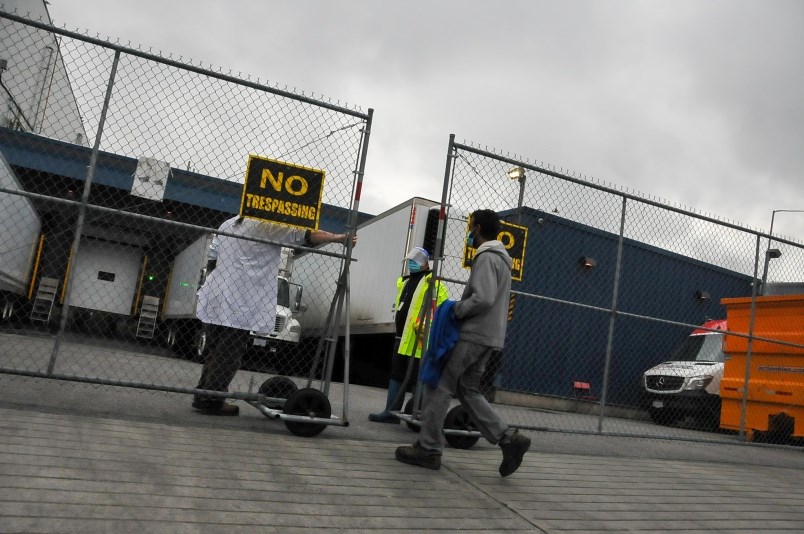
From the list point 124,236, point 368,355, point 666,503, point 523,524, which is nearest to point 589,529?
point 523,524

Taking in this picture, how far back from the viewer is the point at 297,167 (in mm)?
5930

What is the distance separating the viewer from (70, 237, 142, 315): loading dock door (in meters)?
23.1

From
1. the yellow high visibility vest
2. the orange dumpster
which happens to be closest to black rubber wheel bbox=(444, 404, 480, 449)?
the yellow high visibility vest

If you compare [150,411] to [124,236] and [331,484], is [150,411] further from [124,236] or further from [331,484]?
[124,236]

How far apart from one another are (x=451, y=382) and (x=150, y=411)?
101 inches

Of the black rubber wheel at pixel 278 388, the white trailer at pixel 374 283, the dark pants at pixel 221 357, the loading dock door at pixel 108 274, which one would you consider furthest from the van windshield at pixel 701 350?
the loading dock door at pixel 108 274

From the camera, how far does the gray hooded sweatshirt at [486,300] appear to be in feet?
16.8

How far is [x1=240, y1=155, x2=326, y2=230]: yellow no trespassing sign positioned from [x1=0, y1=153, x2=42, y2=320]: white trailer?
763 centimetres

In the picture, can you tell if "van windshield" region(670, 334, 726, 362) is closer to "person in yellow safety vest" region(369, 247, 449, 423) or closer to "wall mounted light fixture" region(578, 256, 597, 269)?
"wall mounted light fixture" region(578, 256, 597, 269)

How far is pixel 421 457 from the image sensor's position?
17.0 ft

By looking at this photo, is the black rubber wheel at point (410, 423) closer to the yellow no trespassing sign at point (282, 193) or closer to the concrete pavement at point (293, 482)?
the concrete pavement at point (293, 482)

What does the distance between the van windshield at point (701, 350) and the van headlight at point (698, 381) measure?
764 millimetres

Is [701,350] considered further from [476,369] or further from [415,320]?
[476,369]

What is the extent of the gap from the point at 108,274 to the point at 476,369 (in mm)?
21101
